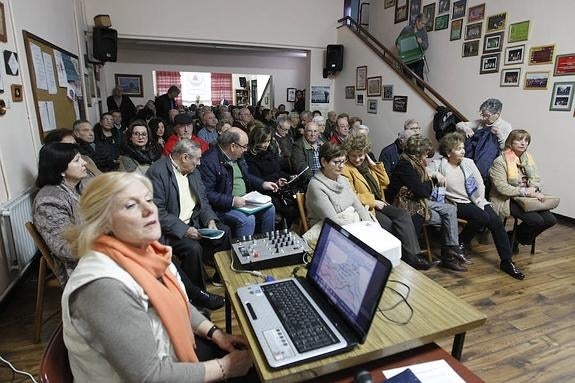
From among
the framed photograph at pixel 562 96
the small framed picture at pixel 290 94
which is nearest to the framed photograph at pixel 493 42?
the framed photograph at pixel 562 96

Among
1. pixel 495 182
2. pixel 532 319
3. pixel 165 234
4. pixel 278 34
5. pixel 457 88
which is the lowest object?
pixel 532 319

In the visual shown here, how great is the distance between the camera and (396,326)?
1065mm

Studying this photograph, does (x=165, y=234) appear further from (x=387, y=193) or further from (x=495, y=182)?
(x=495, y=182)

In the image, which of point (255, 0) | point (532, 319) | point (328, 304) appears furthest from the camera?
point (255, 0)

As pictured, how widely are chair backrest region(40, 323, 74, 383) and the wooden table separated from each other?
18.2 inches

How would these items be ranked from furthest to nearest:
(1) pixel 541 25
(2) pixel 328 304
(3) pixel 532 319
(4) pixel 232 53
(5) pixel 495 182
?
(4) pixel 232 53 < (1) pixel 541 25 < (5) pixel 495 182 < (3) pixel 532 319 < (2) pixel 328 304

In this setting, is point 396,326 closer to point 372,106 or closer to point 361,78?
point 372,106

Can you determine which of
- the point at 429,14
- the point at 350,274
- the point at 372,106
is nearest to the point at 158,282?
the point at 350,274

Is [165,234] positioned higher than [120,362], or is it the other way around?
[120,362]

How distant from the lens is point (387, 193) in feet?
10.2

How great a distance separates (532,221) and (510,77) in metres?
2.41

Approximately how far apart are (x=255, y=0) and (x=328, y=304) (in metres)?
6.72

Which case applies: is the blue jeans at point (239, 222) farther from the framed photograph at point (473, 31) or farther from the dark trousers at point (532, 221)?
the framed photograph at point (473, 31)


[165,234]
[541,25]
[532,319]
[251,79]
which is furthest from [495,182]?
[251,79]
